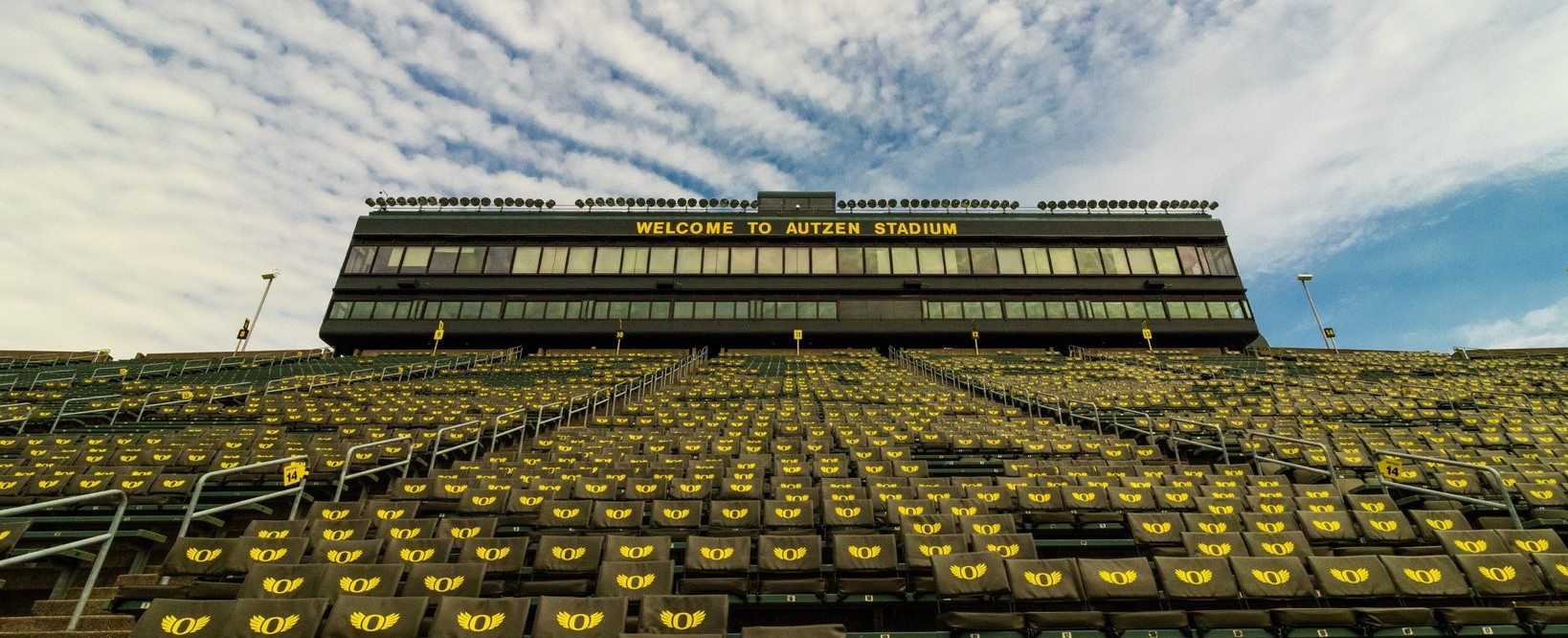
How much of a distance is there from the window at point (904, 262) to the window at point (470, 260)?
24.9 meters

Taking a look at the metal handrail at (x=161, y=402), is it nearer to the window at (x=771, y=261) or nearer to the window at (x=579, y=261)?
the window at (x=579, y=261)

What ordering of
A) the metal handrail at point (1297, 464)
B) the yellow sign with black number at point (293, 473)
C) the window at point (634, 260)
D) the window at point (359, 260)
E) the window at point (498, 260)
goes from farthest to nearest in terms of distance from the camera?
the window at point (634, 260) < the window at point (498, 260) < the window at point (359, 260) < the metal handrail at point (1297, 464) < the yellow sign with black number at point (293, 473)

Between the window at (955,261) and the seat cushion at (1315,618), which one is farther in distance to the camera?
the window at (955,261)

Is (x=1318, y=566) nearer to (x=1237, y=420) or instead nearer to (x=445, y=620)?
(x=445, y=620)

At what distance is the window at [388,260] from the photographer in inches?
1441

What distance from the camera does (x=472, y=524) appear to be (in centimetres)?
735

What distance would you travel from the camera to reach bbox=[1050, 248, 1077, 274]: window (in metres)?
37.6

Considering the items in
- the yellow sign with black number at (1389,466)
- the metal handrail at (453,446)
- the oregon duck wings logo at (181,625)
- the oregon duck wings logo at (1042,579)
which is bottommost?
the oregon duck wings logo at (181,625)

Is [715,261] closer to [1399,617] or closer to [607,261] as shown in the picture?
[607,261]

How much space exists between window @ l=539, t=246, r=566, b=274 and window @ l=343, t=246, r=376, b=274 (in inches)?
388

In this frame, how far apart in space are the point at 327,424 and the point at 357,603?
12.3 metres

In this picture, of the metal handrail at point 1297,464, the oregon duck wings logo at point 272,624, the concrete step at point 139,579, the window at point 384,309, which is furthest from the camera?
the window at point 384,309

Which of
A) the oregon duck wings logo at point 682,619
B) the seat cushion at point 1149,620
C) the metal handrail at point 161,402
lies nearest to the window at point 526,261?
the metal handrail at point 161,402

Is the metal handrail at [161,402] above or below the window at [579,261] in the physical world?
below
